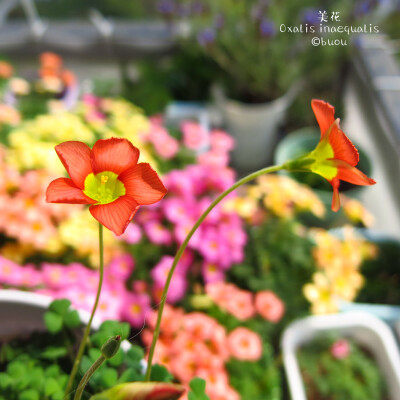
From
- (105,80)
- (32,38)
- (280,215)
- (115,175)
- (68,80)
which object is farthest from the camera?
(32,38)

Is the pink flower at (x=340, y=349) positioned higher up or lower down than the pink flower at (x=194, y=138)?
lower down

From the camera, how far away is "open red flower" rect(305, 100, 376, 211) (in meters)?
0.26

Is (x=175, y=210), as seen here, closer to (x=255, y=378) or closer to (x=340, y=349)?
(x=255, y=378)

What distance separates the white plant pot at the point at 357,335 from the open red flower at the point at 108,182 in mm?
668

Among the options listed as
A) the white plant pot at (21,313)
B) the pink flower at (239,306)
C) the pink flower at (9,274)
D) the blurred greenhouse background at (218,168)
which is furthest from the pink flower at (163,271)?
the white plant pot at (21,313)

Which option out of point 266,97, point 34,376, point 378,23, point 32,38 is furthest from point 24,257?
point 378,23

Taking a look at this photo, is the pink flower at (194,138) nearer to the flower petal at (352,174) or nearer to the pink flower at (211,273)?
the pink flower at (211,273)

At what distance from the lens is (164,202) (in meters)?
0.86

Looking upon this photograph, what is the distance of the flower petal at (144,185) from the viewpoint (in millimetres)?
262

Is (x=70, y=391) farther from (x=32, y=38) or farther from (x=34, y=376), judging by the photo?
(x=32, y=38)

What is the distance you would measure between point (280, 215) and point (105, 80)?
2.81 feet

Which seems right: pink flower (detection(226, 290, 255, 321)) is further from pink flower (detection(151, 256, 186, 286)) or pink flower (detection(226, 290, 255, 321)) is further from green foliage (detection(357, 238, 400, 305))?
green foliage (detection(357, 238, 400, 305))

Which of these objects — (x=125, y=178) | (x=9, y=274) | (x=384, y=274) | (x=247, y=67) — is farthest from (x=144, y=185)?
(x=247, y=67)

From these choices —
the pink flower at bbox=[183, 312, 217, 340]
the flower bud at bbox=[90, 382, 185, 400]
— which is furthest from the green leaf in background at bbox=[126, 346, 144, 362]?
the pink flower at bbox=[183, 312, 217, 340]
